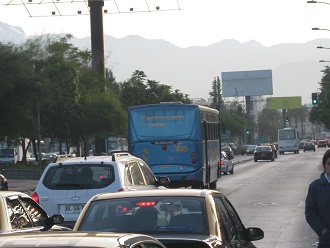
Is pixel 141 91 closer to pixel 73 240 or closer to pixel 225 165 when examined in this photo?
pixel 225 165

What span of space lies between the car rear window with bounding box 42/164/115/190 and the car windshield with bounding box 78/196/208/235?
22.0 ft

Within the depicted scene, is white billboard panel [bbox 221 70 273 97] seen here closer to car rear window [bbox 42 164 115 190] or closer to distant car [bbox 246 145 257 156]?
distant car [bbox 246 145 257 156]

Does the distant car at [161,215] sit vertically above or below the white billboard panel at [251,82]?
below

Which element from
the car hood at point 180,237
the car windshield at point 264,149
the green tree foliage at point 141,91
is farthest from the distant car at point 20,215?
the car windshield at point 264,149

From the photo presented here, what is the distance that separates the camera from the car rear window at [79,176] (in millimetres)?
15945

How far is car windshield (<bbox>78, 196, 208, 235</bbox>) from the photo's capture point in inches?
352

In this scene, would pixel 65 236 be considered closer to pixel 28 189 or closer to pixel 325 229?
pixel 325 229

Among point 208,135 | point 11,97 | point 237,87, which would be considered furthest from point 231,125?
point 208,135

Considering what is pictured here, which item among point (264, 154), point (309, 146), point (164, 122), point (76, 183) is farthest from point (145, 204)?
point (309, 146)

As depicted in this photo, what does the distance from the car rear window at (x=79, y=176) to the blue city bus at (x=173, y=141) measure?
560 inches

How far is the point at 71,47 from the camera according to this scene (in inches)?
2506

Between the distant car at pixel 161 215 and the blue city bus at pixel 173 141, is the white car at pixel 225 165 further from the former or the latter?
the distant car at pixel 161 215

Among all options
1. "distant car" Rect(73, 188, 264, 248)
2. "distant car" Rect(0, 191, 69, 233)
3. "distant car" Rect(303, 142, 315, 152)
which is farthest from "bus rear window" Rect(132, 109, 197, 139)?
"distant car" Rect(303, 142, 315, 152)

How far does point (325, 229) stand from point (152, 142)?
864 inches
